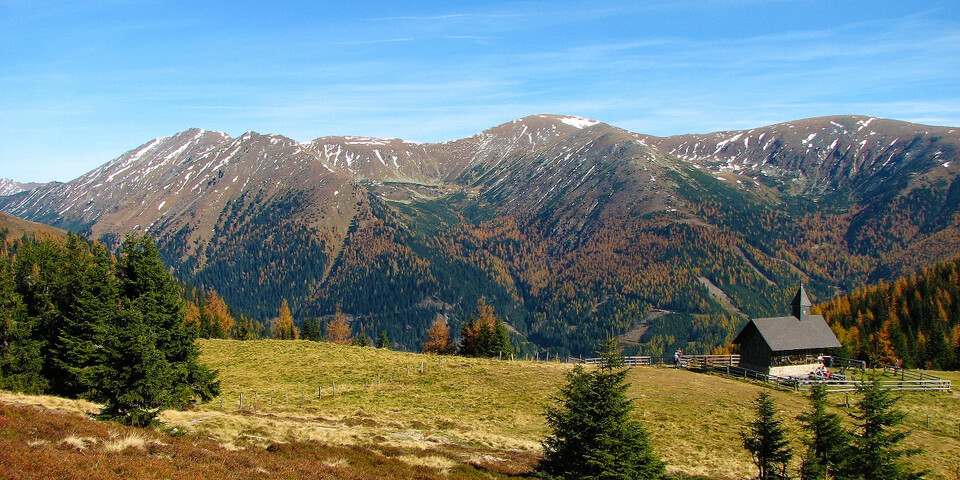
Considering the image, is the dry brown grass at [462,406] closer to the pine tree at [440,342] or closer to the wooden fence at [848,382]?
the wooden fence at [848,382]

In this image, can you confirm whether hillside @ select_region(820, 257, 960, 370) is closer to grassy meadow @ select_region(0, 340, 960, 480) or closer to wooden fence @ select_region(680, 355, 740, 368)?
wooden fence @ select_region(680, 355, 740, 368)

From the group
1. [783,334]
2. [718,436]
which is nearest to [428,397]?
[718,436]

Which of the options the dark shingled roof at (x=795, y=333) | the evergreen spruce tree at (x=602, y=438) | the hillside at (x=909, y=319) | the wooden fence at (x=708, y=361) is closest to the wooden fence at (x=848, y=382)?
the wooden fence at (x=708, y=361)

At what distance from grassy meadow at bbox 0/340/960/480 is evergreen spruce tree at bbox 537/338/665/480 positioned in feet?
16.5

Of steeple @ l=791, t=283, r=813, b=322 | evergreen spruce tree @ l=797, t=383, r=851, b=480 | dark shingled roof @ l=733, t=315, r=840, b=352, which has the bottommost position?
evergreen spruce tree @ l=797, t=383, r=851, b=480

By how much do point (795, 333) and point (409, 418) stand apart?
5213 centimetres

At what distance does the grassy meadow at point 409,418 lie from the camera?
2456 centimetres

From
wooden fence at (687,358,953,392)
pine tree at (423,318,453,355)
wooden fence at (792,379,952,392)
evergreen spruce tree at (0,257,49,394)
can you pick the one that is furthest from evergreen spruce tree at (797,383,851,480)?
pine tree at (423,318,453,355)

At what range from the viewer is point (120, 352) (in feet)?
88.3

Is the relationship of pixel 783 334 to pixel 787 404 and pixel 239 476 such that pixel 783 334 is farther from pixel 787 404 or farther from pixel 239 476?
pixel 239 476

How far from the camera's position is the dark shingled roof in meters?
70.6

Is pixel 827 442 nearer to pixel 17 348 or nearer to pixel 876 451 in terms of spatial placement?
pixel 876 451

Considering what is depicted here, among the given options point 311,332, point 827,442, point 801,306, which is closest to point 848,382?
point 801,306

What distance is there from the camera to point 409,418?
142ft
